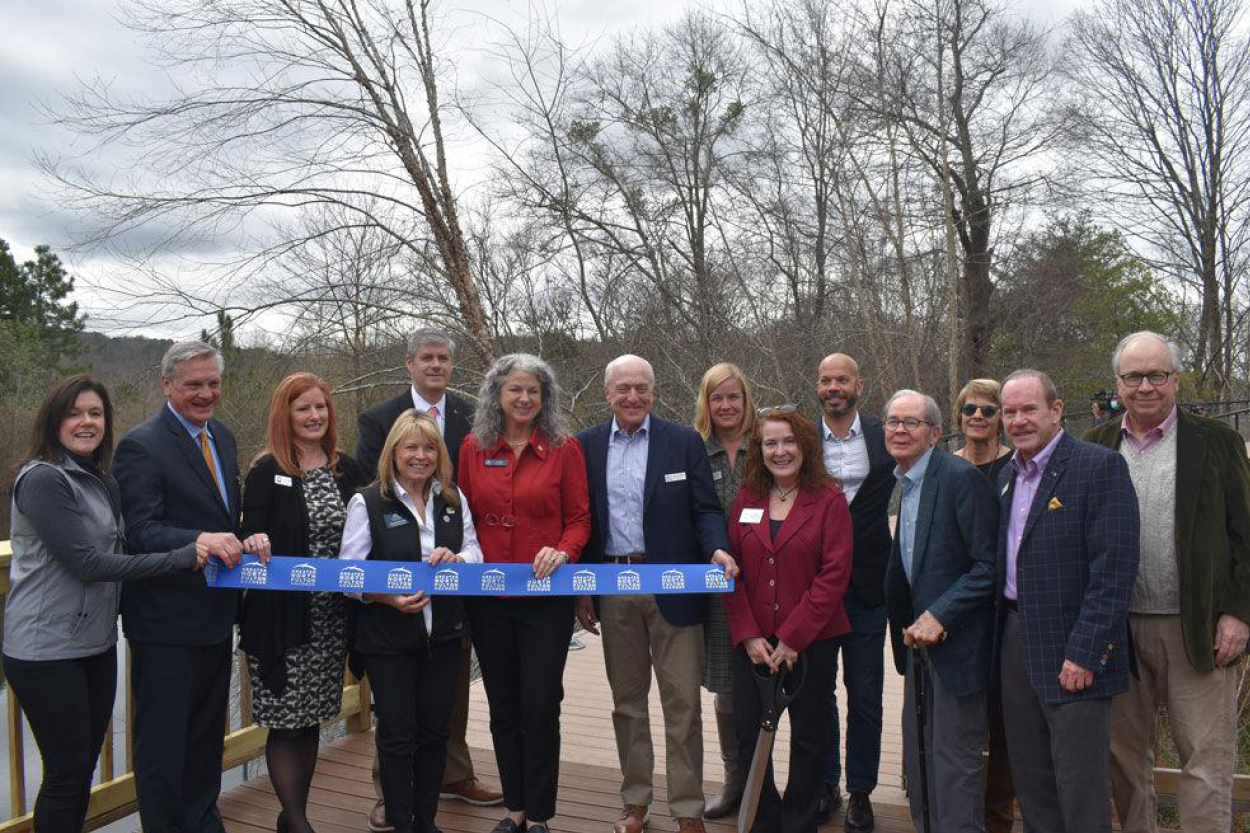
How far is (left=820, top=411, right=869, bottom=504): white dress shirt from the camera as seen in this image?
3.85 m

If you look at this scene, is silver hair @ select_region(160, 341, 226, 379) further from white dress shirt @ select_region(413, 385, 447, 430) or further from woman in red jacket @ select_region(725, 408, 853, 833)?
woman in red jacket @ select_region(725, 408, 853, 833)

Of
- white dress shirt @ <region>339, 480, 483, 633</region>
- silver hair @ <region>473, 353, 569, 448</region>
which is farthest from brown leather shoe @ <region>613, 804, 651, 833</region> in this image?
silver hair @ <region>473, 353, 569, 448</region>

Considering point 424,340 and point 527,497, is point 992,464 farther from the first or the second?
point 424,340

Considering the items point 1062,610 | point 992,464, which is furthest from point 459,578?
point 992,464

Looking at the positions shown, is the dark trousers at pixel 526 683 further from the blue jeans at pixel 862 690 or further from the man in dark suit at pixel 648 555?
the blue jeans at pixel 862 690

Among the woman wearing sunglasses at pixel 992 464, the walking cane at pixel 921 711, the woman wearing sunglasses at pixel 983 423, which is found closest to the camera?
the walking cane at pixel 921 711

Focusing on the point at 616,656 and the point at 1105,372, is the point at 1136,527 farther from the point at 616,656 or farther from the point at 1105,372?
the point at 1105,372

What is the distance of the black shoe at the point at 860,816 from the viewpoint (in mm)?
3746

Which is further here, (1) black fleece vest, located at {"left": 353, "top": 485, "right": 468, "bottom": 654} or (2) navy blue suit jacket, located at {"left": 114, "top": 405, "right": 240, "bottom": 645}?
(1) black fleece vest, located at {"left": 353, "top": 485, "right": 468, "bottom": 654}

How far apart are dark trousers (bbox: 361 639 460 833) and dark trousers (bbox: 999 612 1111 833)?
2.01 meters

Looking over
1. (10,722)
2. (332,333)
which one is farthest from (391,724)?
(332,333)

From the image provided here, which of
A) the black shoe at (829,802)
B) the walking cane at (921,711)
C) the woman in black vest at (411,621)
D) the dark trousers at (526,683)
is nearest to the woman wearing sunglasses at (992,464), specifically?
the walking cane at (921,711)

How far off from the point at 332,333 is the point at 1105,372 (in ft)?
63.5

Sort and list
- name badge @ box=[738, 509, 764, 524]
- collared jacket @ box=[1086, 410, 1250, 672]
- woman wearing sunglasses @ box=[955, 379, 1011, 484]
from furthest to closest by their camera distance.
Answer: woman wearing sunglasses @ box=[955, 379, 1011, 484], name badge @ box=[738, 509, 764, 524], collared jacket @ box=[1086, 410, 1250, 672]
